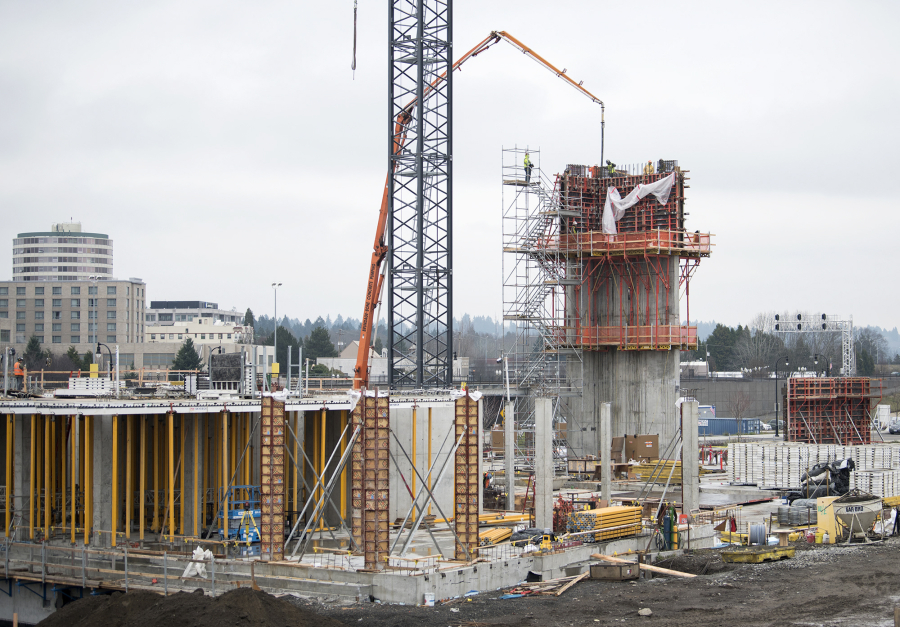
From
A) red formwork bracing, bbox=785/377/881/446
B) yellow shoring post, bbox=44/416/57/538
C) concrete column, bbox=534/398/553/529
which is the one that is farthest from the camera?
red formwork bracing, bbox=785/377/881/446

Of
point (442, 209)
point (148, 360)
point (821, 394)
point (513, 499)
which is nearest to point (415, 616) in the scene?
point (513, 499)

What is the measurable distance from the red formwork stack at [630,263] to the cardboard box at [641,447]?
5.49 meters

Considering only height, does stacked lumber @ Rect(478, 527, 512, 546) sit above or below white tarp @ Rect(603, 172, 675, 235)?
below

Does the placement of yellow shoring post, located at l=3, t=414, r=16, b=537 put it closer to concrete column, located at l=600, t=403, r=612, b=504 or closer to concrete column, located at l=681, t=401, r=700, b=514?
concrete column, located at l=600, t=403, r=612, b=504

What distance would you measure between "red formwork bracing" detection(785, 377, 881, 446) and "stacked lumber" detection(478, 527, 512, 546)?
3881 centimetres

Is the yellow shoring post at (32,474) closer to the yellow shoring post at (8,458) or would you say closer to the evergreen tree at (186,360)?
the yellow shoring post at (8,458)

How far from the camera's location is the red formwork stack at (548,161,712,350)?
208 ft

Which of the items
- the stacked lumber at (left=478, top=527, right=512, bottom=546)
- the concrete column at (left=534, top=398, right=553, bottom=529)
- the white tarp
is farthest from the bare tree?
the stacked lumber at (left=478, top=527, right=512, bottom=546)

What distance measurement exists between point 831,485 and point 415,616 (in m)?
26.5

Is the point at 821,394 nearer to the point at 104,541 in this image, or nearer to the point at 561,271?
the point at 561,271

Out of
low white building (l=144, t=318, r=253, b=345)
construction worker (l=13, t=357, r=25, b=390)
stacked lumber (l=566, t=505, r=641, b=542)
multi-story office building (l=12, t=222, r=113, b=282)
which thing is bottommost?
stacked lumber (l=566, t=505, r=641, b=542)

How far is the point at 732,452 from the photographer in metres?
55.9

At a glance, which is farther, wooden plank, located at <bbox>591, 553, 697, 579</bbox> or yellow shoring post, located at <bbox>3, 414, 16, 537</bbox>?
yellow shoring post, located at <bbox>3, 414, 16, 537</bbox>

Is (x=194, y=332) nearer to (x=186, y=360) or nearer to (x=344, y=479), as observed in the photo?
(x=186, y=360)
